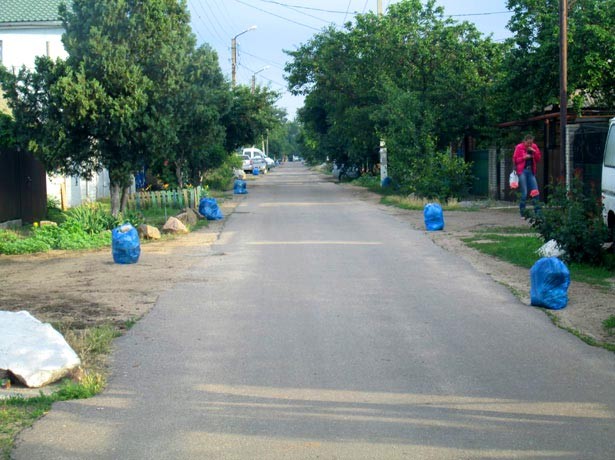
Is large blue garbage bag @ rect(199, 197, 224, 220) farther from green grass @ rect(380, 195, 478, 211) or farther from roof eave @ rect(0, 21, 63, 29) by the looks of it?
roof eave @ rect(0, 21, 63, 29)

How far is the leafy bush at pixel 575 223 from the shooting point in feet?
39.6

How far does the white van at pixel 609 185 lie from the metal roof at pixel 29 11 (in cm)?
2826

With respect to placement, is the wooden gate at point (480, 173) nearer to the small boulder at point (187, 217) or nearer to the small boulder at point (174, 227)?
the small boulder at point (187, 217)

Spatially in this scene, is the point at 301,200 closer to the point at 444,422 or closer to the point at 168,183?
the point at 168,183

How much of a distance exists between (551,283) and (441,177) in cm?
1830

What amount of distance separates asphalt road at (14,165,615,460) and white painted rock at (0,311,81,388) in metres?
0.49

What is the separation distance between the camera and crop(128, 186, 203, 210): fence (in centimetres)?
2539

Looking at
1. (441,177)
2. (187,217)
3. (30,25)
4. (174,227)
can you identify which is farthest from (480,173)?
(30,25)

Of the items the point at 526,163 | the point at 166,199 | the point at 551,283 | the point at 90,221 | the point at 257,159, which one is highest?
the point at 257,159

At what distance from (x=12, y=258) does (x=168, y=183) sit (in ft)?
54.6

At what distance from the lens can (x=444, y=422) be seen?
554 cm

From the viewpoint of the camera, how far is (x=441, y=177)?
1080 inches

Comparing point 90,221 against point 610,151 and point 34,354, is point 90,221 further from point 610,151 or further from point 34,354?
point 34,354

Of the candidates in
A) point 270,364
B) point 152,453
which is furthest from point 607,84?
point 152,453
